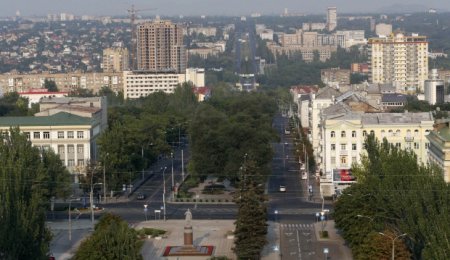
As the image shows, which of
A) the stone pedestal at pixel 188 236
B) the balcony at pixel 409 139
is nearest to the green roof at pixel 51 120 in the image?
the balcony at pixel 409 139

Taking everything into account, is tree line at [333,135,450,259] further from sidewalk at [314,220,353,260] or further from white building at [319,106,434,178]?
white building at [319,106,434,178]

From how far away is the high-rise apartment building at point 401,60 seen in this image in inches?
4771

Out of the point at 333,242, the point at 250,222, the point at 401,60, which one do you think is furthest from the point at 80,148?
the point at 401,60

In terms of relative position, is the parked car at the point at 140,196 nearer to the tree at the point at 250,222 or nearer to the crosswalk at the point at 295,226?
the crosswalk at the point at 295,226

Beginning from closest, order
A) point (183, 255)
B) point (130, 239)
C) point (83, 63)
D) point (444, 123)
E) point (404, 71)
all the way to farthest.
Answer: point (130, 239), point (183, 255), point (444, 123), point (404, 71), point (83, 63)

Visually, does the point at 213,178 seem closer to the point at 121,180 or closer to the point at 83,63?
the point at 121,180

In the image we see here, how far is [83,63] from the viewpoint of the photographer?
18512 centimetres

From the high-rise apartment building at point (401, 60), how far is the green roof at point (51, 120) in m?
63.2

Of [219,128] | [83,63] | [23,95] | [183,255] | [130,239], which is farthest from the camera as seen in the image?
[83,63]

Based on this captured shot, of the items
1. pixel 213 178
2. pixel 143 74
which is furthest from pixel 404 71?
pixel 213 178

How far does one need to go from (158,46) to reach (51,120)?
296 feet

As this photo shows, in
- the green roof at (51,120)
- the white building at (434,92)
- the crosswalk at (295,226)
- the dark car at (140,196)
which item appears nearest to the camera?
the crosswalk at (295,226)

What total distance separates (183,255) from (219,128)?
16.7 meters

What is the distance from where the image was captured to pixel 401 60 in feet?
400
